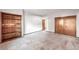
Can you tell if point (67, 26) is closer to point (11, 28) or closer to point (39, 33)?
point (39, 33)

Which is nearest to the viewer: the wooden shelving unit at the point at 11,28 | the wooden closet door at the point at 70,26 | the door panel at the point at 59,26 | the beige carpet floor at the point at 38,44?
the beige carpet floor at the point at 38,44

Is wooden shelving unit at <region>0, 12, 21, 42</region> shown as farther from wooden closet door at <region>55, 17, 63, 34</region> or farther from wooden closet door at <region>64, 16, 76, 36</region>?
wooden closet door at <region>64, 16, 76, 36</region>

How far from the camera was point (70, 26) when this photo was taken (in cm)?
214

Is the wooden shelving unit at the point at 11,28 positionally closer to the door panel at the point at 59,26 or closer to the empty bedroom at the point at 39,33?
the empty bedroom at the point at 39,33

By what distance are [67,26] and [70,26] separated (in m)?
0.09

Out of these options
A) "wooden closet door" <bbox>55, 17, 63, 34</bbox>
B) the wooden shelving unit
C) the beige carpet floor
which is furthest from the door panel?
the wooden shelving unit

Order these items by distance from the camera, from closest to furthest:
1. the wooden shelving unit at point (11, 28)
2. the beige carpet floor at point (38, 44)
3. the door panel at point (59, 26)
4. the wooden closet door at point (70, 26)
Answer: the beige carpet floor at point (38, 44) → the wooden shelving unit at point (11, 28) → the wooden closet door at point (70, 26) → the door panel at point (59, 26)

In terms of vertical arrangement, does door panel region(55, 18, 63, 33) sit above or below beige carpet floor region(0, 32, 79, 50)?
above

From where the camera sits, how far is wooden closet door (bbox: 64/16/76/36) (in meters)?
2.13

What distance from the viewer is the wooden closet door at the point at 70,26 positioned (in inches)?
83.9

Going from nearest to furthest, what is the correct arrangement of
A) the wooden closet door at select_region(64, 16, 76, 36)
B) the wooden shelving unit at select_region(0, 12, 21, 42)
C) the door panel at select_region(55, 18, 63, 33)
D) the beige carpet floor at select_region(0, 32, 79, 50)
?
1. the beige carpet floor at select_region(0, 32, 79, 50)
2. the wooden shelving unit at select_region(0, 12, 21, 42)
3. the wooden closet door at select_region(64, 16, 76, 36)
4. the door panel at select_region(55, 18, 63, 33)

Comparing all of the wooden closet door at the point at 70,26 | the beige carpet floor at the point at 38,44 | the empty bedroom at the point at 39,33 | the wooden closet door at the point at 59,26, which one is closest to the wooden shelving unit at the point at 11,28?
the empty bedroom at the point at 39,33
